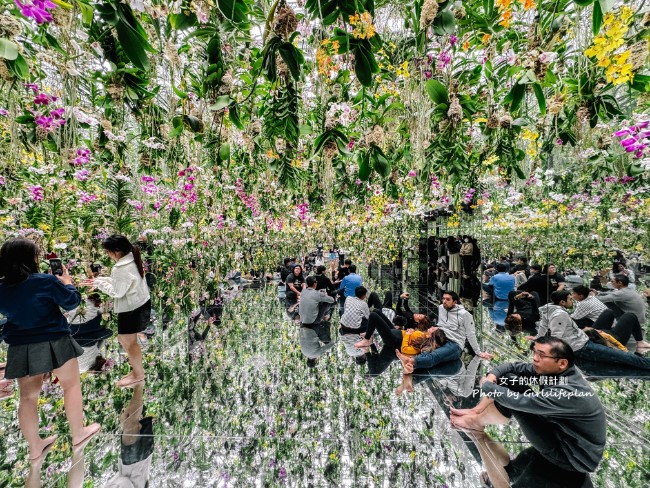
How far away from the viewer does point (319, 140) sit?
3.92 feet

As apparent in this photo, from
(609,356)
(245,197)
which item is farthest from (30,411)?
(609,356)

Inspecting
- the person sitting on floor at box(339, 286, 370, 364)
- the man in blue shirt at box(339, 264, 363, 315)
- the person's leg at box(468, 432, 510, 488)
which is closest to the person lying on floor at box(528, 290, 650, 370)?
the person's leg at box(468, 432, 510, 488)

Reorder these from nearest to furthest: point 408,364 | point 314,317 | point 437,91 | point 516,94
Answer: point 516,94
point 437,91
point 408,364
point 314,317

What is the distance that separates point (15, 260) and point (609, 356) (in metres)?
4.86

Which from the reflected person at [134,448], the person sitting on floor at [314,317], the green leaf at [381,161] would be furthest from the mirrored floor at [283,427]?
the green leaf at [381,161]

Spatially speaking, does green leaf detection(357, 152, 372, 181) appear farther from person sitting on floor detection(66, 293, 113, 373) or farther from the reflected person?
person sitting on floor detection(66, 293, 113, 373)

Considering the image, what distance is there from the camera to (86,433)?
1991mm

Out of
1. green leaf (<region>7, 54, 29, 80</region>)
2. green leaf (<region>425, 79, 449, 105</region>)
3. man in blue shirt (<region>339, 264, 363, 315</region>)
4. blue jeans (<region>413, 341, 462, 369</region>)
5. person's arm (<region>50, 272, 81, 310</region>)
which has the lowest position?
blue jeans (<region>413, 341, 462, 369</region>)

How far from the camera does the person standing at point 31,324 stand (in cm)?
172

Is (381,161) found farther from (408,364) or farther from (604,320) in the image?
(604,320)

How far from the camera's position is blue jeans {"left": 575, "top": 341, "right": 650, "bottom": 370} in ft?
10.7

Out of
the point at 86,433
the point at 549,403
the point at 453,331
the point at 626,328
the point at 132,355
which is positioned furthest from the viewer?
the point at 626,328

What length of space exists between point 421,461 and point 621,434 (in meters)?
1.48

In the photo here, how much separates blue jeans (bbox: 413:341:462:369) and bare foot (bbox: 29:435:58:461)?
2.69 metres
